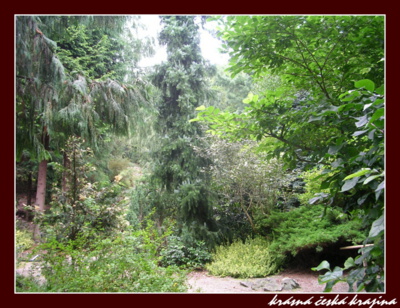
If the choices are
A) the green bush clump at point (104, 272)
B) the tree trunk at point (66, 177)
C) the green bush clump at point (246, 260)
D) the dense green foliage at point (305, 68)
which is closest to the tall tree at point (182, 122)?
the green bush clump at point (246, 260)

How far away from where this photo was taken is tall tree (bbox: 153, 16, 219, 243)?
441 centimetres

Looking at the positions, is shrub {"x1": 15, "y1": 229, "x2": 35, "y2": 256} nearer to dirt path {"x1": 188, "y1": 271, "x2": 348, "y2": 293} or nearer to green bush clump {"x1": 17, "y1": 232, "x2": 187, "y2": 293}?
green bush clump {"x1": 17, "y1": 232, "x2": 187, "y2": 293}

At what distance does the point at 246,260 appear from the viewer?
3.76 metres

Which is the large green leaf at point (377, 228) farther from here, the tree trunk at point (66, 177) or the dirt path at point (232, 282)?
the tree trunk at point (66, 177)

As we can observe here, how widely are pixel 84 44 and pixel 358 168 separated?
11.1 ft

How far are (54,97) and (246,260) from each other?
2.96 meters

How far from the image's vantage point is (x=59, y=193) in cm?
289

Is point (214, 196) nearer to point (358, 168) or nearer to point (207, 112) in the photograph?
point (207, 112)

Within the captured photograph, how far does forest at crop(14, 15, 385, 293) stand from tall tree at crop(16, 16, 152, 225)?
0.01m

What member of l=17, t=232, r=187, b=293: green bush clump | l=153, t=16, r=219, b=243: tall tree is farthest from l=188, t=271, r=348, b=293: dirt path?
l=153, t=16, r=219, b=243: tall tree

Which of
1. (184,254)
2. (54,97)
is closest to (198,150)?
(184,254)

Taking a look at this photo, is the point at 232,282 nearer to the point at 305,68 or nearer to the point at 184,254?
the point at 184,254

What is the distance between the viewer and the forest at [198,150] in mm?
1456

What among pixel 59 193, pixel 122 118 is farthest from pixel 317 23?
pixel 59 193
